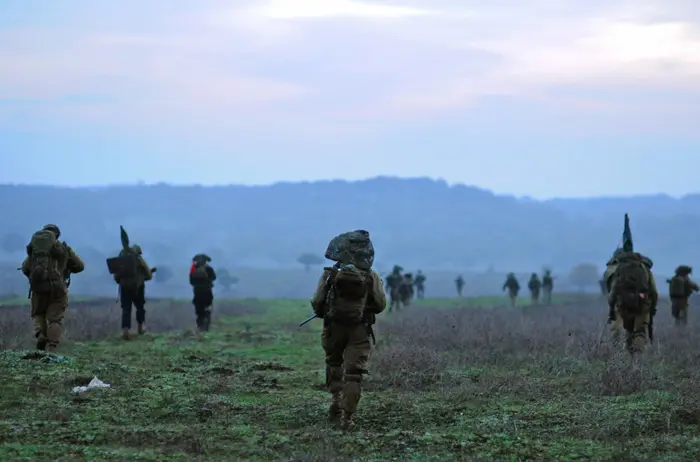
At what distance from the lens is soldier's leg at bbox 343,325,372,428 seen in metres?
9.16

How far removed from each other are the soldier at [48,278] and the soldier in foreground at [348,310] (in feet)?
19.8

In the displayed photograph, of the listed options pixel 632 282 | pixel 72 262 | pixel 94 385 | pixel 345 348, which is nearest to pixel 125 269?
pixel 72 262

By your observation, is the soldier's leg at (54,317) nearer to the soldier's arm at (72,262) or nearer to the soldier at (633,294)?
the soldier's arm at (72,262)

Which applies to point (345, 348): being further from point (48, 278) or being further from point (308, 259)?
point (308, 259)

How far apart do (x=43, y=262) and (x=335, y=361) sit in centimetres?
619

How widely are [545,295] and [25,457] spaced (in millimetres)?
45252

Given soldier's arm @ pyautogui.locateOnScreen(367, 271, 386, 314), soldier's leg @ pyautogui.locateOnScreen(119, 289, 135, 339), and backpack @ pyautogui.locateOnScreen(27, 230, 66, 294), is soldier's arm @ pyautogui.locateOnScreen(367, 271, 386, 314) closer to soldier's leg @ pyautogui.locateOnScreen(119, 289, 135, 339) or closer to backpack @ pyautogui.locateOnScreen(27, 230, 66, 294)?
backpack @ pyautogui.locateOnScreen(27, 230, 66, 294)

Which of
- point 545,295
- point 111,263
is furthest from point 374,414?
point 545,295

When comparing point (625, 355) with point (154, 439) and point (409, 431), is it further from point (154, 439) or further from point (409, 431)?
point (154, 439)

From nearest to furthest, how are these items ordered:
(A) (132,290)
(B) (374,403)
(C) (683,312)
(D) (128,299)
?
(B) (374,403), (A) (132,290), (D) (128,299), (C) (683,312)

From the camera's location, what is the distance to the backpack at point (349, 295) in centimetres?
924

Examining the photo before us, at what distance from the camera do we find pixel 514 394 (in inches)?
437

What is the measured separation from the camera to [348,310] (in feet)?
30.6

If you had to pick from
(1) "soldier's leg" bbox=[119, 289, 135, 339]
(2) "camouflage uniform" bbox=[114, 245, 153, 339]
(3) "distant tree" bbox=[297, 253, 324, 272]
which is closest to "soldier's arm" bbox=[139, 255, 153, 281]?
(2) "camouflage uniform" bbox=[114, 245, 153, 339]
